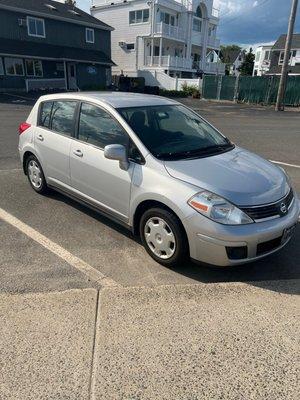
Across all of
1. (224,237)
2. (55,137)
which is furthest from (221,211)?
(55,137)

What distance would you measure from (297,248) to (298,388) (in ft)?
6.79

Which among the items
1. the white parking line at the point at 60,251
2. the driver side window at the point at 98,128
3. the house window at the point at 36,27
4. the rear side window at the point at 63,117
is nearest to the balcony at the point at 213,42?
the house window at the point at 36,27

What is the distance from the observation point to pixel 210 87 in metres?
31.4

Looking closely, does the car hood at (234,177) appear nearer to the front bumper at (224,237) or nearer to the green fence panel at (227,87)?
the front bumper at (224,237)

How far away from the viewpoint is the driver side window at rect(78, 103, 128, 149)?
13.2ft

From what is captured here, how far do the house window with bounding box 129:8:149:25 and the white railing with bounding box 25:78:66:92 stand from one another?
44.9 ft

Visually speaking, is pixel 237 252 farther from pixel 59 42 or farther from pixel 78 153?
pixel 59 42

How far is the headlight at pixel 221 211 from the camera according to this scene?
126 inches

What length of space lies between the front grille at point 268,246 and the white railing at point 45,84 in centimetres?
2934

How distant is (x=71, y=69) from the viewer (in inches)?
1316

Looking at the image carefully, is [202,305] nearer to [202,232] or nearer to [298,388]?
[202,232]

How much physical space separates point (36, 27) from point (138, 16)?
14.1 metres

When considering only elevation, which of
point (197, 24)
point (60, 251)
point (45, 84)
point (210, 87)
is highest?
point (197, 24)

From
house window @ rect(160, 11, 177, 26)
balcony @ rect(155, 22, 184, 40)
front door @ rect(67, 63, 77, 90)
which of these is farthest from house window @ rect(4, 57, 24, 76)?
house window @ rect(160, 11, 177, 26)
